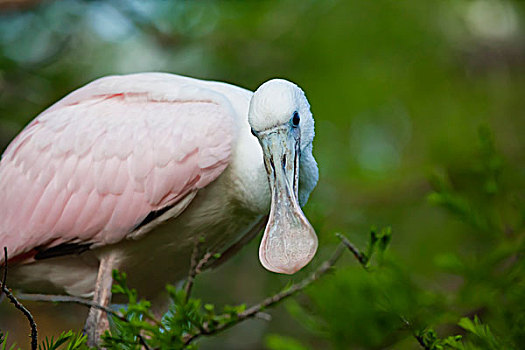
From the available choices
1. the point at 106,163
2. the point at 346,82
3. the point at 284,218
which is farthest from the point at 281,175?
the point at 346,82

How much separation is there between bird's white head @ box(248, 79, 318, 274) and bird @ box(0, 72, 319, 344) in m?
0.09

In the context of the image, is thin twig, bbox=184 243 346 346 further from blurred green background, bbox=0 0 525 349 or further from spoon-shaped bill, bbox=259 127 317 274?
blurred green background, bbox=0 0 525 349

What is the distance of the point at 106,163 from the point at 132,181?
0.54 ft

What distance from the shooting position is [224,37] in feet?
20.5

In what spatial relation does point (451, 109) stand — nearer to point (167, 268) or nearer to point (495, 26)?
point (495, 26)

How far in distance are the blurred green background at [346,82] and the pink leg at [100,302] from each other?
147 cm

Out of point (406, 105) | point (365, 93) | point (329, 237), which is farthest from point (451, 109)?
point (329, 237)

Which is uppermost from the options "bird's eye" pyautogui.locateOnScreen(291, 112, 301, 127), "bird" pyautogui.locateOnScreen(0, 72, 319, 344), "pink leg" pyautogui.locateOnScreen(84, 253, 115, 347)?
"bird's eye" pyautogui.locateOnScreen(291, 112, 301, 127)

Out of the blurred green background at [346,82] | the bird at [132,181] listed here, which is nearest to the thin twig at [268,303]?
the bird at [132,181]

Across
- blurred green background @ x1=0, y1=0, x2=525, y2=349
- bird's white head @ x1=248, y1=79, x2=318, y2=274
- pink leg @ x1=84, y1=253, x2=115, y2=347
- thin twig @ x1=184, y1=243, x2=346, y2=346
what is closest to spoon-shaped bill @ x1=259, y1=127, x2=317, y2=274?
bird's white head @ x1=248, y1=79, x2=318, y2=274

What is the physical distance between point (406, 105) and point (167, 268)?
13.0ft

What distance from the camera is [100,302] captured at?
3559 mm

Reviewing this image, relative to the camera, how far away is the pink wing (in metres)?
3.45

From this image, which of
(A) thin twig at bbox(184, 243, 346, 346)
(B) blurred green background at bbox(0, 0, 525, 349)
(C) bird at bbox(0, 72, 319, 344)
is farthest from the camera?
(B) blurred green background at bbox(0, 0, 525, 349)
